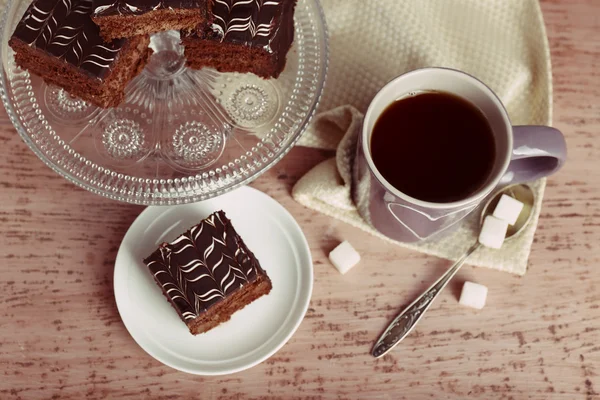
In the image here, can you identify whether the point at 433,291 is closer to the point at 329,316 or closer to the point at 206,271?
the point at 329,316

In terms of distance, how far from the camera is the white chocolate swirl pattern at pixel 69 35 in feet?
3.62

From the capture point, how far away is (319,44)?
3.91 feet

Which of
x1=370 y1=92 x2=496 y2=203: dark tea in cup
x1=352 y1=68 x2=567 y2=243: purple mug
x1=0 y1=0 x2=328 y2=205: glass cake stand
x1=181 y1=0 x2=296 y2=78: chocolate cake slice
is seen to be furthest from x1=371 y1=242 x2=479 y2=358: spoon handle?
x1=181 y1=0 x2=296 y2=78: chocolate cake slice

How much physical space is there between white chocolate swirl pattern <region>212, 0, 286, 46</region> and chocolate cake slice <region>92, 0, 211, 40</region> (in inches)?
1.1

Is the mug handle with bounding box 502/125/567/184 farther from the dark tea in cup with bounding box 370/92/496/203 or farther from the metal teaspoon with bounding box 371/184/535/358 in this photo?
the metal teaspoon with bounding box 371/184/535/358

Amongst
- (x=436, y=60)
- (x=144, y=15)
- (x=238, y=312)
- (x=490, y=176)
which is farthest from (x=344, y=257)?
(x=144, y=15)

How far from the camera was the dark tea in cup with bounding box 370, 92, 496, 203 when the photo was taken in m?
1.11

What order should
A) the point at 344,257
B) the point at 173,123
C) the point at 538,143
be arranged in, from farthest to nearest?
the point at 344,257, the point at 173,123, the point at 538,143

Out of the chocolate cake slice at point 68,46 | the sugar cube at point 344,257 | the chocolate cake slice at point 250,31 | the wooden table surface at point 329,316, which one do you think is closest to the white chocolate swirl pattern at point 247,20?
the chocolate cake slice at point 250,31

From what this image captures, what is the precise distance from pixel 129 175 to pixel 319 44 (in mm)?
423

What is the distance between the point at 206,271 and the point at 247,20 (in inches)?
18.1

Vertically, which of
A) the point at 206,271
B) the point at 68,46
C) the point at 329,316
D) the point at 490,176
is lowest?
the point at 329,316

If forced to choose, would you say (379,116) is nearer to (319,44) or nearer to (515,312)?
(319,44)

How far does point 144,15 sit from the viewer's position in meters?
1.12
